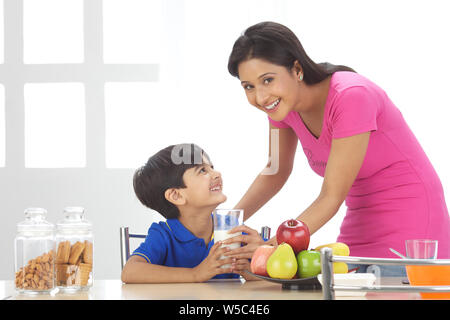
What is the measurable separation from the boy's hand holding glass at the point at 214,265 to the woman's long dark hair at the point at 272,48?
0.55 m

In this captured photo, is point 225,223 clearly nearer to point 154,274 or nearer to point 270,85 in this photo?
point 154,274

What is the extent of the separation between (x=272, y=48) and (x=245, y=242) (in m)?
0.55

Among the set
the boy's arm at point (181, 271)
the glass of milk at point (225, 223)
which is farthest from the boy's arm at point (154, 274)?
the glass of milk at point (225, 223)

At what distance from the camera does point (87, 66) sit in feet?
11.8

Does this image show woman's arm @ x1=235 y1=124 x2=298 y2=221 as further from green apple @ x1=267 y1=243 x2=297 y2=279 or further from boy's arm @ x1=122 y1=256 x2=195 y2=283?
green apple @ x1=267 y1=243 x2=297 y2=279

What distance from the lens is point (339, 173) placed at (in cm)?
138

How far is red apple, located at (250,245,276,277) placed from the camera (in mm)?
1126

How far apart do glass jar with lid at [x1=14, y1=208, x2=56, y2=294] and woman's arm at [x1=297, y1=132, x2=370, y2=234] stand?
604 mm

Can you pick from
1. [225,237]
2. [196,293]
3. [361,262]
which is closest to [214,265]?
[225,237]
